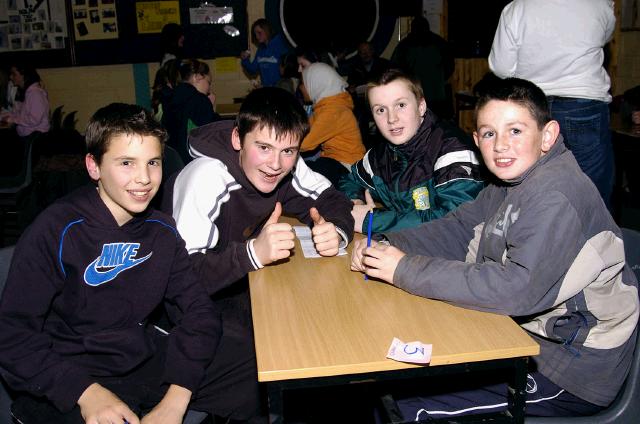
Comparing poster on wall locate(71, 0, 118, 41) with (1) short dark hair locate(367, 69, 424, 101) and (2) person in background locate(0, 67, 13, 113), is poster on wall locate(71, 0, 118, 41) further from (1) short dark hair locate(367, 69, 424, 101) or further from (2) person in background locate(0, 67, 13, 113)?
(1) short dark hair locate(367, 69, 424, 101)

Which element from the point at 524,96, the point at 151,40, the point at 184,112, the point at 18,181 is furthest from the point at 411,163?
the point at 151,40

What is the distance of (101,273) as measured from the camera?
1.53m

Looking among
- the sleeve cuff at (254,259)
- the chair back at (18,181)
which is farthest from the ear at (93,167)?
the chair back at (18,181)

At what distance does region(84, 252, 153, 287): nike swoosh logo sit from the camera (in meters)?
1.51

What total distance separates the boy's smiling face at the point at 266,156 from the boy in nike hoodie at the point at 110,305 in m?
0.33

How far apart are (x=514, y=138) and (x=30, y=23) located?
7.28 meters

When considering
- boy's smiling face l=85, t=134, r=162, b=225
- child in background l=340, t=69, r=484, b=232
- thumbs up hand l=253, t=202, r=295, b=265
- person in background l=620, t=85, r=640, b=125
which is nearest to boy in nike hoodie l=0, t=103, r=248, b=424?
boy's smiling face l=85, t=134, r=162, b=225

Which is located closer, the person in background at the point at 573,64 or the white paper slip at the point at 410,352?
the white paper slip at the point at 410,352

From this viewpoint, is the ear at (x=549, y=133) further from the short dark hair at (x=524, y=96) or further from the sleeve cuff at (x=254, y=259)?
the sleeve cuff at (x=254, y=259)

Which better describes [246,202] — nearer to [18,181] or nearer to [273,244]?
[273,244]

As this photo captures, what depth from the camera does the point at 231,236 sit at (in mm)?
1998

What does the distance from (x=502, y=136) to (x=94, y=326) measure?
46.6 inches

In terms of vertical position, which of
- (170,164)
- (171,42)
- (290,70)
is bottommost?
(170,164)

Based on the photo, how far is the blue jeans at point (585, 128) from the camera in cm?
282
